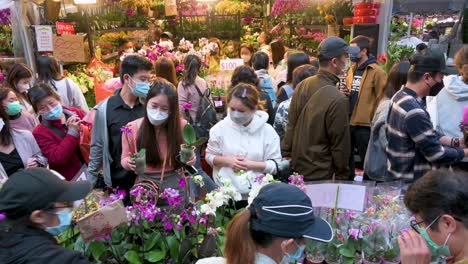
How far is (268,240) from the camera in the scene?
150cm

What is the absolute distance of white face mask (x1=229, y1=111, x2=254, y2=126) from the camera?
289cm

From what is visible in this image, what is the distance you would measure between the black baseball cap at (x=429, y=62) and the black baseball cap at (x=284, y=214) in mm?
1696

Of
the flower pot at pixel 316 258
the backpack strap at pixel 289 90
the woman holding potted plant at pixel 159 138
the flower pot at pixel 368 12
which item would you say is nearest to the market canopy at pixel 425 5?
the flower pot at pixel 368 12

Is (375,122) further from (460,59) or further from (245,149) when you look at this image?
(245,149)

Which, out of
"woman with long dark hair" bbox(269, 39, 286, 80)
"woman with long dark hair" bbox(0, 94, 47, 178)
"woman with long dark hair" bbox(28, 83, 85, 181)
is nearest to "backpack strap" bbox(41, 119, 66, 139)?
"woman with long dark hair" bbox(28, 83, 85, 181)

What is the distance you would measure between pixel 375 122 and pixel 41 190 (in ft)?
8.96

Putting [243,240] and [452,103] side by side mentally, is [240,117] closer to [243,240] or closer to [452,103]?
[243,240]

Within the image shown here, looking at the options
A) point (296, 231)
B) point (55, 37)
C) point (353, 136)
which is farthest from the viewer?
point (55, 37)

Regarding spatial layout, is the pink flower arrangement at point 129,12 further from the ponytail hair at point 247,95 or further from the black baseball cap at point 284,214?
the black baseball cap at point 284,214

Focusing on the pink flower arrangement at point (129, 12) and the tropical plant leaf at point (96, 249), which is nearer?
the tropical plant leaf at point (96, 249)

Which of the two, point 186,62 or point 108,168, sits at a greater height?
point 186,62

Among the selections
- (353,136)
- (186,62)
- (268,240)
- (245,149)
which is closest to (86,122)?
(245,149)

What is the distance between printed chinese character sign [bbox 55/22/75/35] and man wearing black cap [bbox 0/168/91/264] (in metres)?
5.52

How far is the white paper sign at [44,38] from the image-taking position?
5977mm
